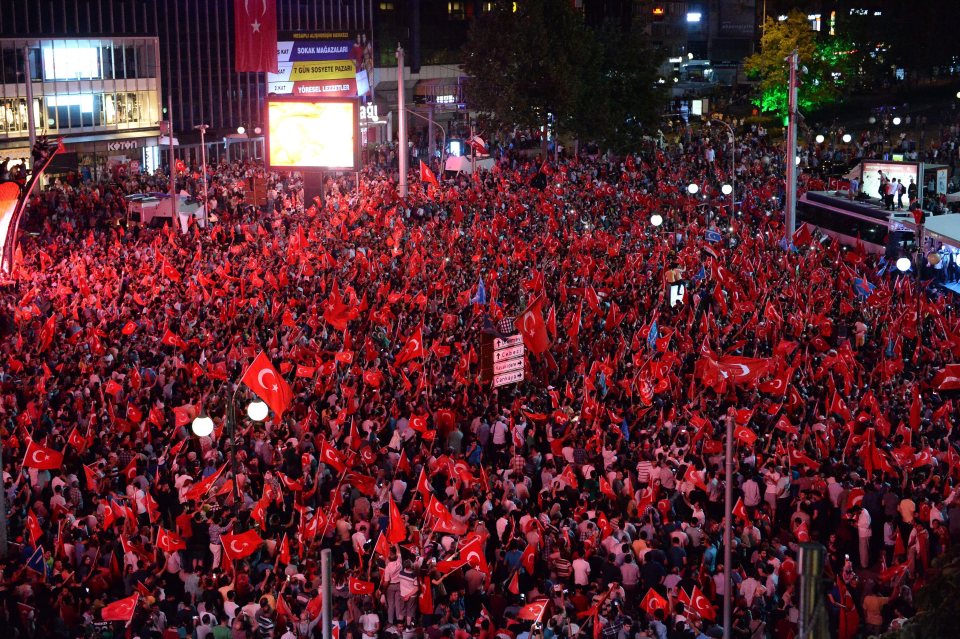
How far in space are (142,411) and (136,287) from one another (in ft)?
26.6

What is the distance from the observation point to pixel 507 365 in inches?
797

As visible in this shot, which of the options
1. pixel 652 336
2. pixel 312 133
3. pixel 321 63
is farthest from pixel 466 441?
pixel 321 63

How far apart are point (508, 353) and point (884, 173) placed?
23.8 metres

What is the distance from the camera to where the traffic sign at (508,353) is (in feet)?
65.9

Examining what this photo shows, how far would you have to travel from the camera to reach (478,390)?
21.3 meters

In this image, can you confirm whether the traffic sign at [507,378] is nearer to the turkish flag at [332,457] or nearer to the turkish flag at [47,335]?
the turkish flag at [332,457]

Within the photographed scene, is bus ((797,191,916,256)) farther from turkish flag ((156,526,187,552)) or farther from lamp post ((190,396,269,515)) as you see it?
turkish flag ((156,526,187,552))

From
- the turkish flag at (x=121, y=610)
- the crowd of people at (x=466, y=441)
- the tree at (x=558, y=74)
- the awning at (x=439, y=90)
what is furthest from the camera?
the awning at (x=439, y=90)

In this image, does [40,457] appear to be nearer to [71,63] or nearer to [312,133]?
[312,133]

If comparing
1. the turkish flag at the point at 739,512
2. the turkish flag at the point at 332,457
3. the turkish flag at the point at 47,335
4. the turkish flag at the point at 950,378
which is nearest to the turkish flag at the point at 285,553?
the turkish flag at the point at 332,457

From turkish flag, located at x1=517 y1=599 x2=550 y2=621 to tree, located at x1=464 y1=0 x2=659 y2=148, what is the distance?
4759cm

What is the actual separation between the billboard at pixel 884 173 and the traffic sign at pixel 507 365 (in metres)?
22.3

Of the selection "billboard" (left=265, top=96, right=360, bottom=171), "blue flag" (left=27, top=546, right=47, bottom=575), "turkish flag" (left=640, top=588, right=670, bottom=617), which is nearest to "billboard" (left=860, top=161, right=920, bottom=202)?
"billboard" (left=265, top=96, right=360, bottom=171)

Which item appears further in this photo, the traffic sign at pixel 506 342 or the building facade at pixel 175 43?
the building facade at pixel 175 43
